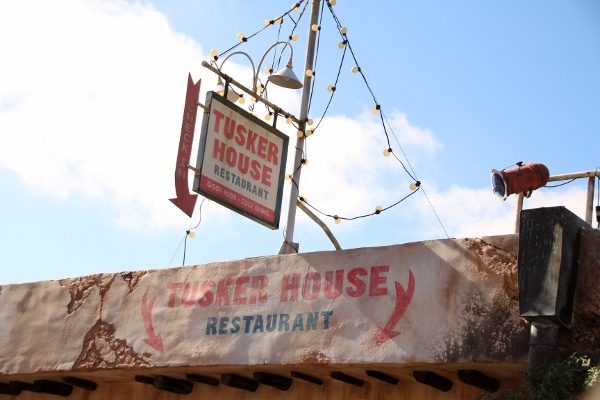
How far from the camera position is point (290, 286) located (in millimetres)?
7332

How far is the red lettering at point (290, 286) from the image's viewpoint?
7281 mm

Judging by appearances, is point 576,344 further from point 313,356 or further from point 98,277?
point 98,277

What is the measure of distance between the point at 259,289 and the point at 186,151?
173 centimetres

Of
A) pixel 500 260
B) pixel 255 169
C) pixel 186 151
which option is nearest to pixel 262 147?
pixel 255 169

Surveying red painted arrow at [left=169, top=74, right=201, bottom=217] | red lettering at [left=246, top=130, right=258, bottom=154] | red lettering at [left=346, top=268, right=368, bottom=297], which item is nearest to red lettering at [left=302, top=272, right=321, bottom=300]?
red lettering at [left=346, top=268, right=368, bottom=297]

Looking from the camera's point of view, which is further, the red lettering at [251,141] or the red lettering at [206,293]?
the red lettering at [251,141]

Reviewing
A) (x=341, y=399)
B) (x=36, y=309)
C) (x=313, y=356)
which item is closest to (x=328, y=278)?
(x=313, y=356)

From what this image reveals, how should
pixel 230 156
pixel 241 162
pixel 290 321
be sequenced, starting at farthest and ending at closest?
pixel 241 162 < pixel 230 156 < pixel 290 321

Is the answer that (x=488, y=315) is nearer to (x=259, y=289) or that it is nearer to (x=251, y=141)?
(x=259, y=289)

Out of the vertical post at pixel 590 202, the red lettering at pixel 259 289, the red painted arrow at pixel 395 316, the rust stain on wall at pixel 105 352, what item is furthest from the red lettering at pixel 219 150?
the vertical post at pixel 590 202

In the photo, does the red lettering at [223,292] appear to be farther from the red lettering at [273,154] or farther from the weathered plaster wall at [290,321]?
the red lettering at [273,154]

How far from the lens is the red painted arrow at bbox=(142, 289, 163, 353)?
7.80 m

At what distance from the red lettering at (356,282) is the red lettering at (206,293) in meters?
1.28

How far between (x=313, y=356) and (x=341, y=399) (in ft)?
2.62
